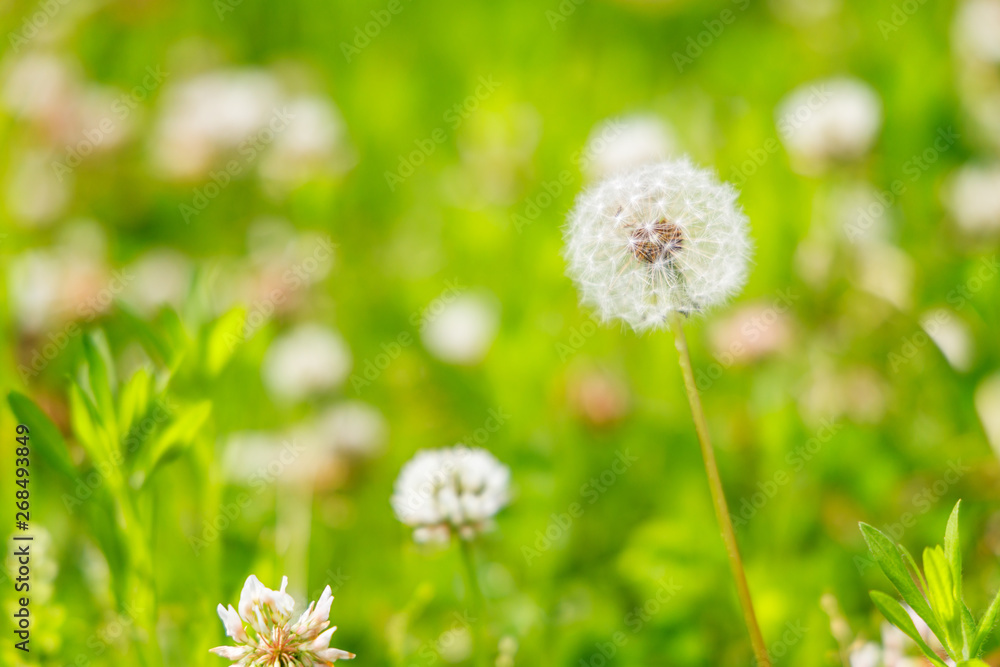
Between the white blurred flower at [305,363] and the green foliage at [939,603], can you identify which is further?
the white blurred flower at [305,363]

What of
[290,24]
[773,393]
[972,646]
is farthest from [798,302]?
[290,24]

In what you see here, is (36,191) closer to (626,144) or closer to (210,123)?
(210,123)

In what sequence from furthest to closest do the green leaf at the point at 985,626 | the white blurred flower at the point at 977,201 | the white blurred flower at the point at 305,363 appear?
the white blurred flower at the point at 305,363
the white blurred flower at the point at 977,201
the green leaf at the point at 985,626

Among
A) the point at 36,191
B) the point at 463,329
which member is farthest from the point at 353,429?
the point at 36,191

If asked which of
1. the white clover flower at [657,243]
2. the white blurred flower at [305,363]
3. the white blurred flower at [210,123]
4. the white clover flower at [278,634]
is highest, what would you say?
the white blurred flower at [210,123]

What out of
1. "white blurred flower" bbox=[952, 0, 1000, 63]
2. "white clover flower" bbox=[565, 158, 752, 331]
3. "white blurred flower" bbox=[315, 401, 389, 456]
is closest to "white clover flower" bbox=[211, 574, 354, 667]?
"white clover flower" bbox=[565, 158, 752, 331]

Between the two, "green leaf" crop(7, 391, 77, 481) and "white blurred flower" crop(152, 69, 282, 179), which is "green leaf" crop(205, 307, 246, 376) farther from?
"white blurred flower" crop(152, 69, 282, 179)

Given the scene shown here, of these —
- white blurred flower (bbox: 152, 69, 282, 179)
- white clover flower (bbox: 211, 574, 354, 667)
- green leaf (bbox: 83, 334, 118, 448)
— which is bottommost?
white clover flower (bbox: 211, 574, 354, 667)

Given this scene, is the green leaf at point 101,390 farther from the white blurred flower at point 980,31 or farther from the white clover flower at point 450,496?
the white blurred flower at point 980,31

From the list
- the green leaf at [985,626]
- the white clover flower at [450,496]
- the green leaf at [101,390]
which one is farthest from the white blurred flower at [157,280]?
the green leaf at [985,626]
